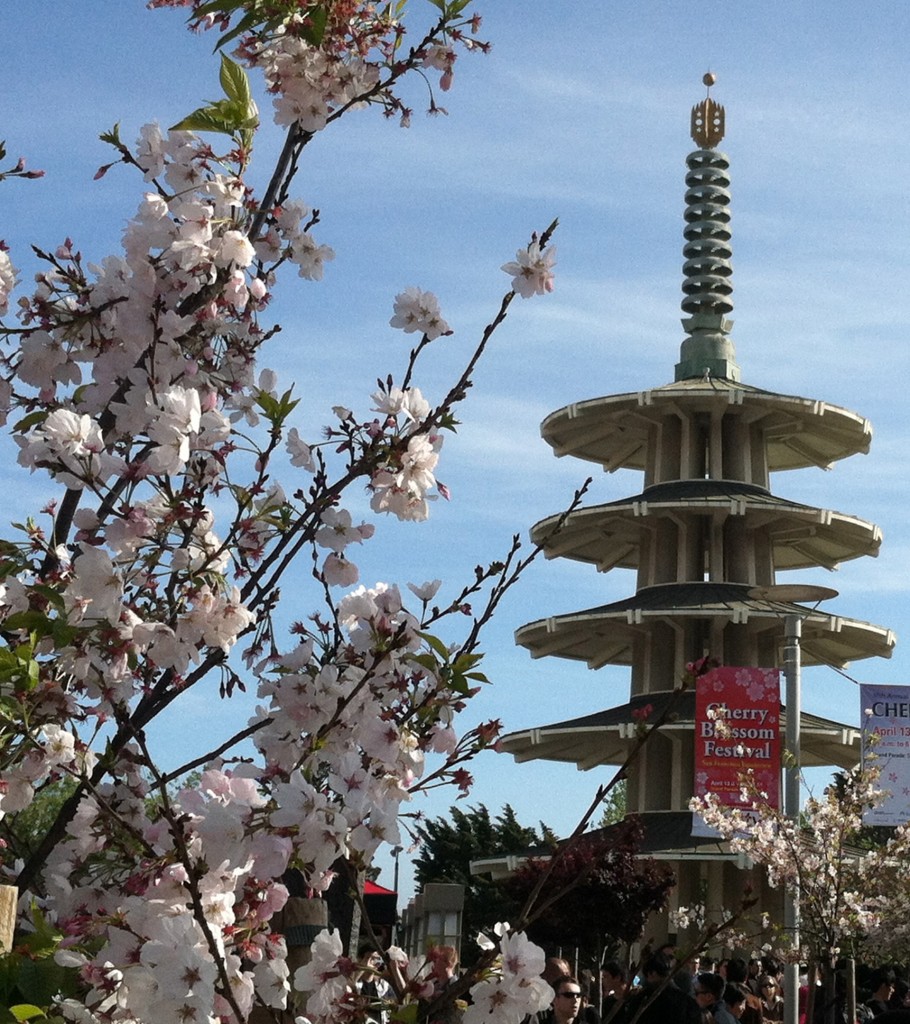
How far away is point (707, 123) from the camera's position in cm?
5038

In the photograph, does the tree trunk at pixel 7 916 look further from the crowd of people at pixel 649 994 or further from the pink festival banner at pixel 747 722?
the pink festival banner at pixel 747 722

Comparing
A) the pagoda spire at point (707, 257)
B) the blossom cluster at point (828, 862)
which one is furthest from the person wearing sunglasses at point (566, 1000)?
the pagoda spire at point (707, 257)

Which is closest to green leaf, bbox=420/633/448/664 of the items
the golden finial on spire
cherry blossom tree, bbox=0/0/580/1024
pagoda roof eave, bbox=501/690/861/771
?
cherry blossom tree, bbox=0/0/580/1024

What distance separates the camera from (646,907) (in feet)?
103

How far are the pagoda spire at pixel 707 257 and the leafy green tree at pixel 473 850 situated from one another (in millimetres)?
16715

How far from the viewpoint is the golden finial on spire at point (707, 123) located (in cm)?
5041

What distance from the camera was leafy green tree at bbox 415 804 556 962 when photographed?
5181 cm

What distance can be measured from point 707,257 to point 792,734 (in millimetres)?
34426

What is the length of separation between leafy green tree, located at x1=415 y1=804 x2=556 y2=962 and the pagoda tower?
432 inches

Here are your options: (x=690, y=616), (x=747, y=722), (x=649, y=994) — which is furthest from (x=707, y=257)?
(x=649, y=994)

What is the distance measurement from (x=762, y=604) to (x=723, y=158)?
1806 centimetres

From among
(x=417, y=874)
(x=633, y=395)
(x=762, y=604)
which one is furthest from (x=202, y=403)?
(x=417, y=874)

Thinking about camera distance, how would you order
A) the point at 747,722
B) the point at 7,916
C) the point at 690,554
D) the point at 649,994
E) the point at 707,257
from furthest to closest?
the point at 707,257, the point at 690,554, the point at 747,722, the point at 649,994, the point at 7,916

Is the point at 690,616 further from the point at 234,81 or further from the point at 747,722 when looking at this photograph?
the point at 234,81
